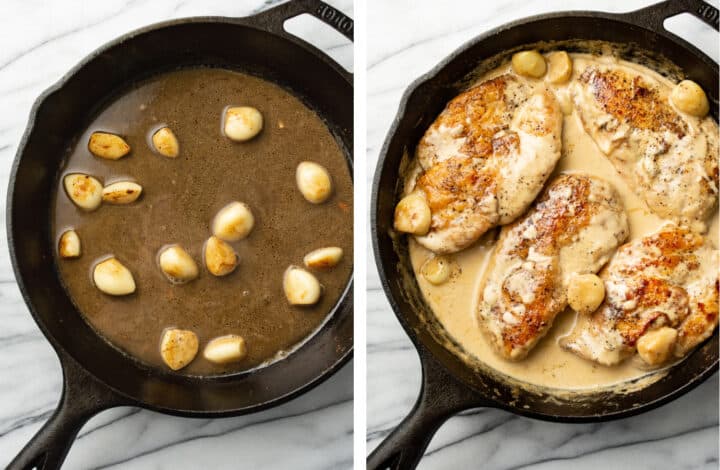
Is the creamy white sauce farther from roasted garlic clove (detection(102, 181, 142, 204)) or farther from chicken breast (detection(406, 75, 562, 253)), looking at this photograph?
roasted garlic clove (detection(102, 181, 142, 204))

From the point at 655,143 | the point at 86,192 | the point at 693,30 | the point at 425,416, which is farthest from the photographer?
the point at 86,192

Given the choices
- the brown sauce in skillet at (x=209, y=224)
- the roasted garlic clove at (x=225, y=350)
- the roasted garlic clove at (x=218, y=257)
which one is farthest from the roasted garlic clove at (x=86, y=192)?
the roasted garlic clove at (x=225, y=350)

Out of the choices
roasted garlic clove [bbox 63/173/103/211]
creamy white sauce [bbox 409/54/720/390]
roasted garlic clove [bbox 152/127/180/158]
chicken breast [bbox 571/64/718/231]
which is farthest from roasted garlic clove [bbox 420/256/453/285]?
roasted garlic clove [bbox 63/173/103/211]

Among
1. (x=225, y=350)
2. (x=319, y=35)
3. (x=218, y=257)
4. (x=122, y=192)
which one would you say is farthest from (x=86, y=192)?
(x=319, y=35)

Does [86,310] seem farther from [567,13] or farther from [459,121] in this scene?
[567,13]

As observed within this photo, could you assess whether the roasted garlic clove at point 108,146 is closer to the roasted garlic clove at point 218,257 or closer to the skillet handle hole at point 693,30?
the roasted garlic clove at point 218,257

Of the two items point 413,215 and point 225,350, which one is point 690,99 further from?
point 225,350
